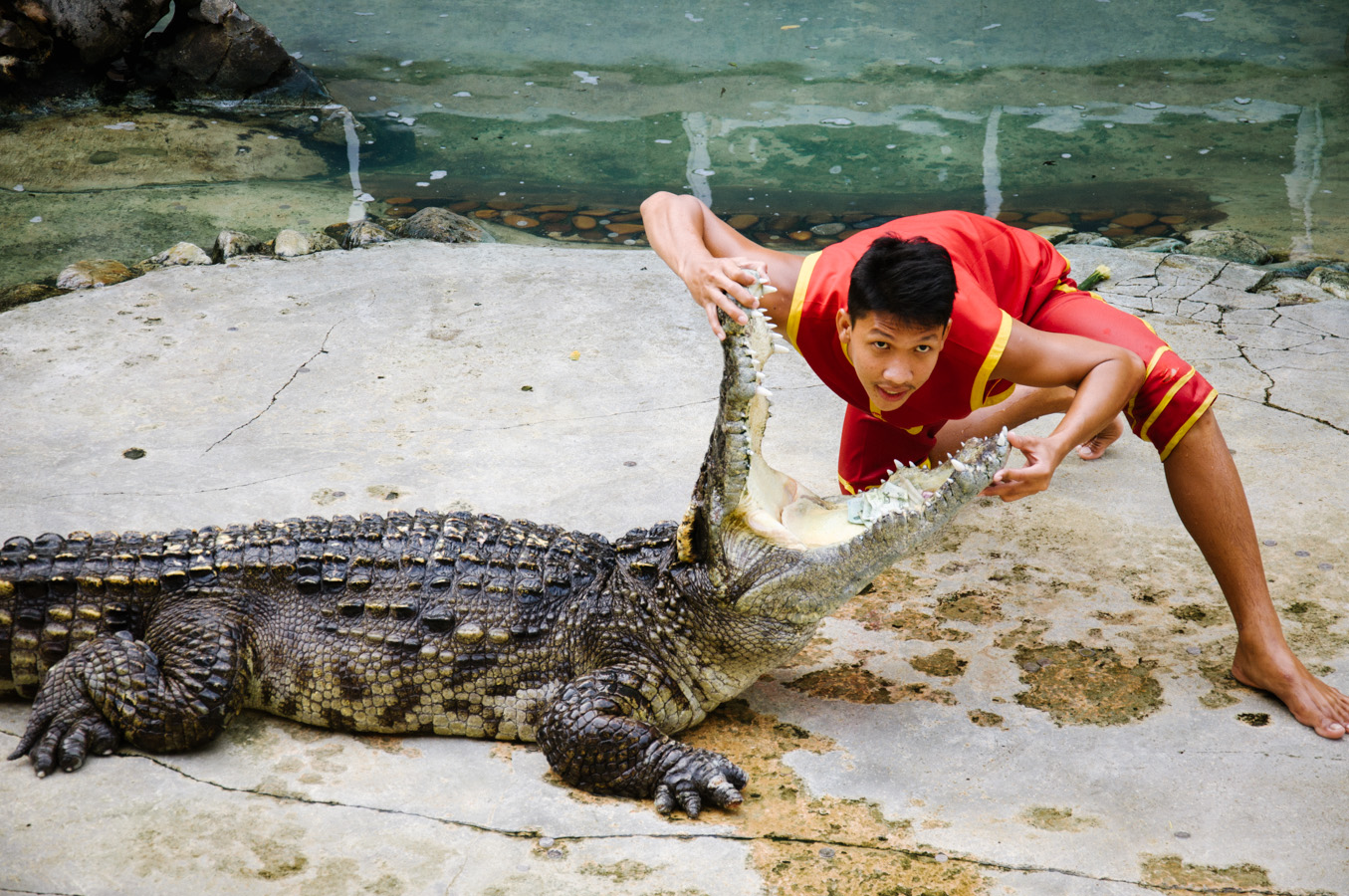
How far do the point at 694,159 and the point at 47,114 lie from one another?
5.44m

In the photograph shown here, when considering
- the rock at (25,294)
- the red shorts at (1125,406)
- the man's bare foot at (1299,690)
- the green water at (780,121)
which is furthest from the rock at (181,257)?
the man's bare foot at (1299,690)

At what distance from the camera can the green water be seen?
782 centimetres

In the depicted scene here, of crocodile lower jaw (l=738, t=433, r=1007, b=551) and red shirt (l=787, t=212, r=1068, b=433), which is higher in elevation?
red shirt (l=787, t=212, r=1068, b=433)

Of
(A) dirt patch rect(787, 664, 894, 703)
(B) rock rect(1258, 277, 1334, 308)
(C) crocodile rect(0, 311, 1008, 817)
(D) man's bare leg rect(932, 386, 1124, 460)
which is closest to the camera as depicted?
(C) crocodile rect(0, 311, 1008, 817)

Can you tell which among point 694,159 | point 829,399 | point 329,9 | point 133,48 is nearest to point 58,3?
point 133,48

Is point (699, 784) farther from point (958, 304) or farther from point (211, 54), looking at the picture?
point (211, 54)

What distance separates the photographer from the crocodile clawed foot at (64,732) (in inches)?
97.1

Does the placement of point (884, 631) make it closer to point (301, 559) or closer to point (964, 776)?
point (964, 776)

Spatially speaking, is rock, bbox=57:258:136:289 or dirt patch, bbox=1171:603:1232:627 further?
rock, bbox=57:258:136:289

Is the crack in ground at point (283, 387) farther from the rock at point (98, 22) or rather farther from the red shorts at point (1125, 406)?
the rock at point (98, 22)

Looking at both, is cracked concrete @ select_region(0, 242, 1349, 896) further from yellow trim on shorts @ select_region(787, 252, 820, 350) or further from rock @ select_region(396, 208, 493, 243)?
yellow trim on shorts @ select_region(787, 252, 820, 350)

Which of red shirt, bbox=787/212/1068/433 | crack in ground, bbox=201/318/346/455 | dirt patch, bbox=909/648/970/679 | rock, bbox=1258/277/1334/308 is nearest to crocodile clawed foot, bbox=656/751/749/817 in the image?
dirt patch, bbox=909/648/970/679

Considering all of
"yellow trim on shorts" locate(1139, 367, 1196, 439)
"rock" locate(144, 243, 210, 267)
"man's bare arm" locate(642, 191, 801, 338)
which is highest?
"man's bare arm" locate(642, 191, 801, 338)

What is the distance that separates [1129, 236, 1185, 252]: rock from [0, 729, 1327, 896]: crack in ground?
194 inches
